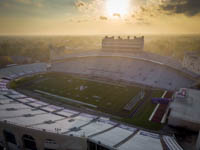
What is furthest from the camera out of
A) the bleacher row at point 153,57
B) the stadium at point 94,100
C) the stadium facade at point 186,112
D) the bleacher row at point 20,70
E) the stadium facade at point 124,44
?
the stadium facade at point 124,44

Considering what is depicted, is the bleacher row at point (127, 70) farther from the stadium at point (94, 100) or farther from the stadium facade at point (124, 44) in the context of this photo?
the stadium facade at point (124, 44)

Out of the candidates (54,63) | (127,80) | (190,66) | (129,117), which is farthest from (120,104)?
(54,63)

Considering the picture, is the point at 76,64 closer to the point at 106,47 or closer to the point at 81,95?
the point at 106,47

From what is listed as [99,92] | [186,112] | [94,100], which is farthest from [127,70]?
[186,112]

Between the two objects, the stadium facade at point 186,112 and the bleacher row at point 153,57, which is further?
the bleacher row at point 153,57

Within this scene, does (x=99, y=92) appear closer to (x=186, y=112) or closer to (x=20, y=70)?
(x=186, y=112)

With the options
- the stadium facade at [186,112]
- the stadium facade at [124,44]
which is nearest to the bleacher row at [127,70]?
the stadium facade at [124,44]

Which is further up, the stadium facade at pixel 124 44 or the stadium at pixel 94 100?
the stadium facade at pixel 124 44

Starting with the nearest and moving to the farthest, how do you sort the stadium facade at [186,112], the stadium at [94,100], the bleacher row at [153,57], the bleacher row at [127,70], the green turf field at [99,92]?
the stadium at [94,100] < the stadium facade at [186,112] < the green turf field at [99,92] < the bleacher row at [127,70] < the bleacher row at [153,57]
